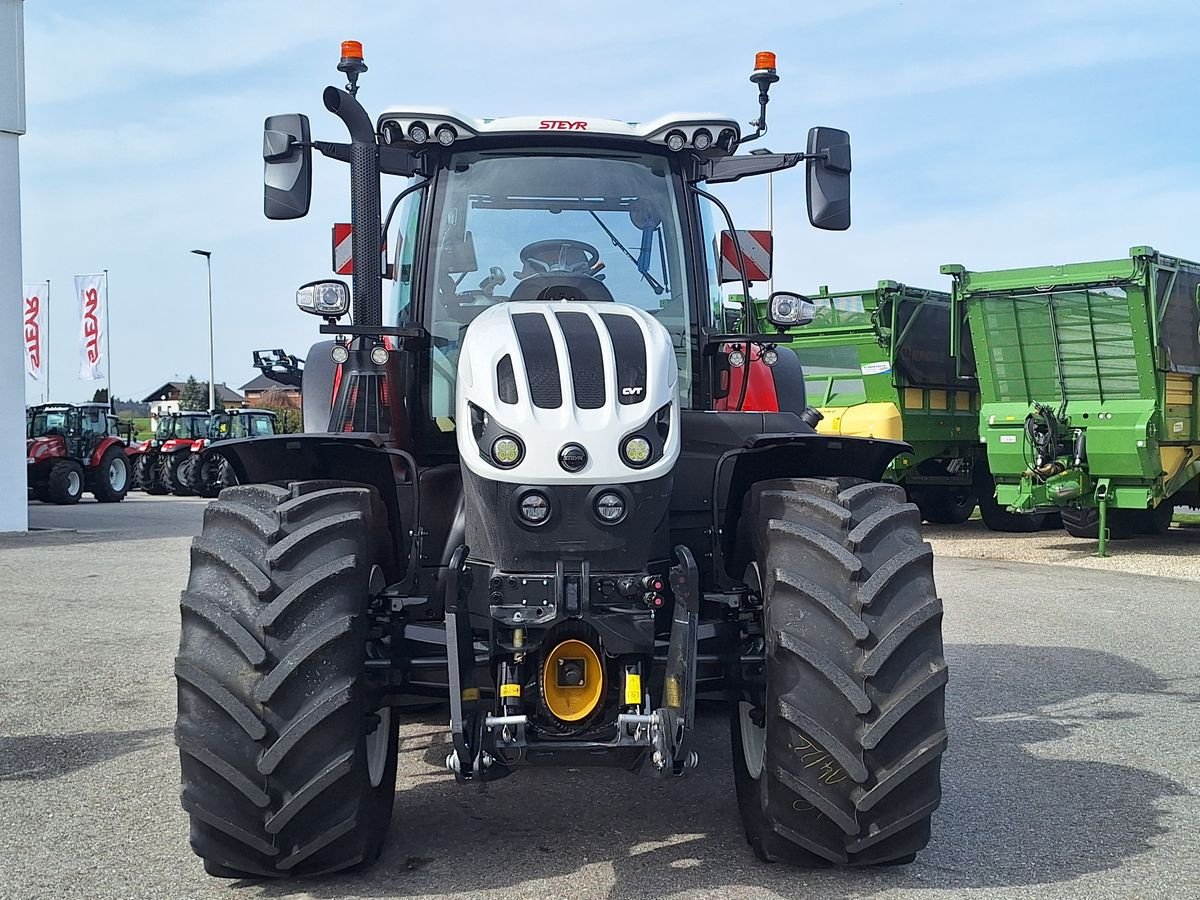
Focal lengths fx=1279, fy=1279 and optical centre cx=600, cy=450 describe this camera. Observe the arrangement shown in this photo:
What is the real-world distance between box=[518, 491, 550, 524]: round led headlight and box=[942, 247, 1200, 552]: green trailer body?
36.3ft

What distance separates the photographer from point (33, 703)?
6.71 metres

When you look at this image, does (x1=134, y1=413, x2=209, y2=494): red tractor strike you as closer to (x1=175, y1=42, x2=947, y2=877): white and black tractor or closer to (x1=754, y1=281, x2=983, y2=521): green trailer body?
(x1=754, y1=281, x2=983, y2=521): green trailer body

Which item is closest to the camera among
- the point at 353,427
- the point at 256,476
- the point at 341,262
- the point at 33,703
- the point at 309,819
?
the point at 309,819

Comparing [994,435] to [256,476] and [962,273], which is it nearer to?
[962,273]

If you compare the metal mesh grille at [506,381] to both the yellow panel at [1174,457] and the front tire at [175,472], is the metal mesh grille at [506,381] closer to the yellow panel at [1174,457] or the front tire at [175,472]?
the yellow panel at [1174,457]

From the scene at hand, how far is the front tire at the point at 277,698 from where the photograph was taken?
11.5 ft

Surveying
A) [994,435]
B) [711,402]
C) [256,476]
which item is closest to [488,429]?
[256,476]

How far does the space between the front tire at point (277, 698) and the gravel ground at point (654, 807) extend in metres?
0.24

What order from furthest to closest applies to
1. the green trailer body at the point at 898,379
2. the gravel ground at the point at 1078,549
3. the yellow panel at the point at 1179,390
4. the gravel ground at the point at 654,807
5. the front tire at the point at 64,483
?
the front tire at the point at 64,483 < the green trailer body at the point at 898,379 < the yellow panel at the point at 1179,390 < the gravel ground at the point at 1078,549 < the gravel ground at the point at 654,807

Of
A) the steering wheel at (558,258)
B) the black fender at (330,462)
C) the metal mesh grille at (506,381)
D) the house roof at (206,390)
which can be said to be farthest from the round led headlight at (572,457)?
the house roof at (206,390)

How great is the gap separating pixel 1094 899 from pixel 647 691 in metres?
1.42

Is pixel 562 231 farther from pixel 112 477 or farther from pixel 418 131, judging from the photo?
pixel 112 477

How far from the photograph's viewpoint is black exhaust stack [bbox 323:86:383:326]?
420 centimetres

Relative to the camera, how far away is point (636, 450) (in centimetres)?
363
